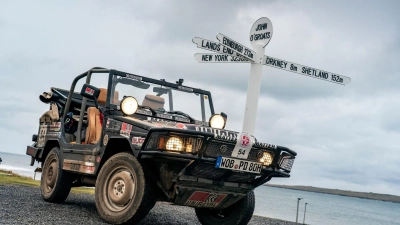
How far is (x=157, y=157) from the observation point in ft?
17.7

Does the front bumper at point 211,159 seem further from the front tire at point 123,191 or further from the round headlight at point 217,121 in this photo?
the round headlight at point 217,121

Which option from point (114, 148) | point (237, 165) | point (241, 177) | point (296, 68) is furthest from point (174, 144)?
point (296, 68)

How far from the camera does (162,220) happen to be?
292 inches

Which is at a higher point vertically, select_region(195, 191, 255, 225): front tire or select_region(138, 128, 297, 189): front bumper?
select_region(138, 128, 297, 189): front bumper

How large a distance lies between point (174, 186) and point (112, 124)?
4.62 ft

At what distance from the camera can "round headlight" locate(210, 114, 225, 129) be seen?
7414mm

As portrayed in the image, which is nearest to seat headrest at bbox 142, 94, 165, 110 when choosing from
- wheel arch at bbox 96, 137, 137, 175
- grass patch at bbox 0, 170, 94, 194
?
wheel arch at bbox 96, 137, 137, 175

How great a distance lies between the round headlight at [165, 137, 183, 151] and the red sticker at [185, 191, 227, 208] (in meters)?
0.69

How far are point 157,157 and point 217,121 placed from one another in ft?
7.25

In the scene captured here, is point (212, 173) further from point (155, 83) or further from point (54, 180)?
point (54, 180)

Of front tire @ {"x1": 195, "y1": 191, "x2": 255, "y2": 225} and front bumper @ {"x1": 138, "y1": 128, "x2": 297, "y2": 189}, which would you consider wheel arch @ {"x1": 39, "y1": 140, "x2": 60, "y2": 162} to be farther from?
front bumper @ {"x1": 138, "y1": 128, "x2": 297, "y2": 189}

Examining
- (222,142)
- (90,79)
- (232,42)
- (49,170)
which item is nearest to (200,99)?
(232,42)

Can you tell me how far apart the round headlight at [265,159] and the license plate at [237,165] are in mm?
213

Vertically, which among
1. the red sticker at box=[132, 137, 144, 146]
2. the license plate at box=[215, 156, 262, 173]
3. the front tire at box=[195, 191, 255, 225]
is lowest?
the front tire at box=[195, 191, 255, 225]
